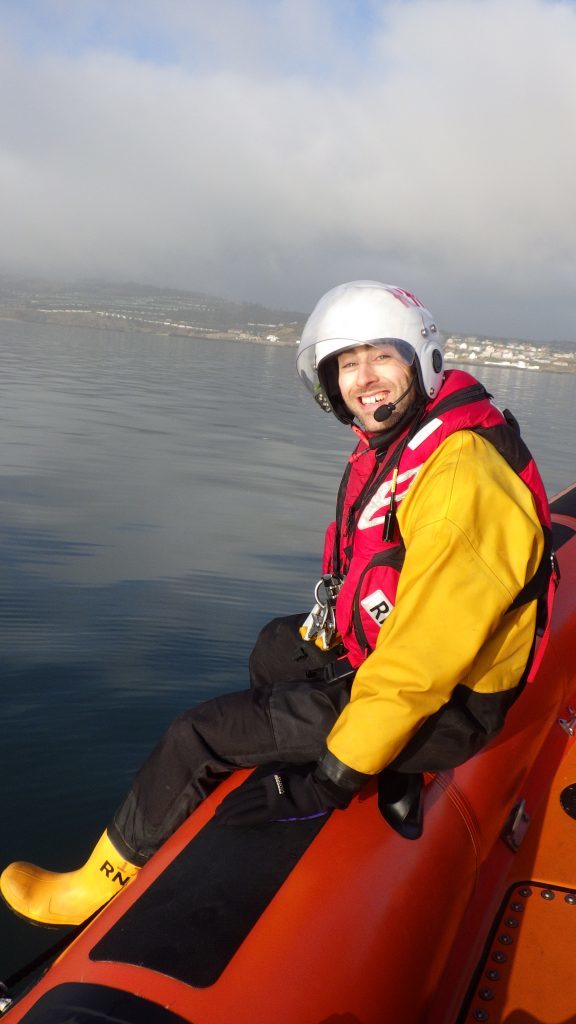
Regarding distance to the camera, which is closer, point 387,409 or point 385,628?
point 385,628

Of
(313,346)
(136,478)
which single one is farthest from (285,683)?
(136,478)

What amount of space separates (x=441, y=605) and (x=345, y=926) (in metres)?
0.67

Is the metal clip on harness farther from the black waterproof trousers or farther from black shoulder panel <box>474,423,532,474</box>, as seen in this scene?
black shoulder panel <box>474,423,532,474</box>

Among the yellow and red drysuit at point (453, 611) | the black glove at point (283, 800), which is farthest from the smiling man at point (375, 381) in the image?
the black glove at point (283, 800)

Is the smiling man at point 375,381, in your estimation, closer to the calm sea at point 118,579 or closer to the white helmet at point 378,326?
the white helmet at point 378,326

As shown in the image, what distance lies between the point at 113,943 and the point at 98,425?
1052cm

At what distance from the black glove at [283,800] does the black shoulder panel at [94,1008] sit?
472 mm

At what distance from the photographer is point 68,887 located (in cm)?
217

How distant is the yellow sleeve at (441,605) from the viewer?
1.70m

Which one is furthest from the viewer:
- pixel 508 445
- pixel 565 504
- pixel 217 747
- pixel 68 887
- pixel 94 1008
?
pixel 565 504

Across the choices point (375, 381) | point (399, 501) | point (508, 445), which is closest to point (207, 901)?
point (399, 501)

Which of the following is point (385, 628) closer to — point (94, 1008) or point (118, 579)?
point (94, 1008)

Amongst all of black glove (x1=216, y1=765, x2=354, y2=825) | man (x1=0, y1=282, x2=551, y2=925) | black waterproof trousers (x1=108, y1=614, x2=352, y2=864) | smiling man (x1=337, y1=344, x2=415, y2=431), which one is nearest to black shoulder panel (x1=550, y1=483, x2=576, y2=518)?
man (x1=0, y1=282, x2=551, y2=925)

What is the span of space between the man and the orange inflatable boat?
0.35 feet
